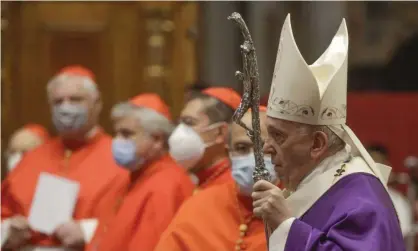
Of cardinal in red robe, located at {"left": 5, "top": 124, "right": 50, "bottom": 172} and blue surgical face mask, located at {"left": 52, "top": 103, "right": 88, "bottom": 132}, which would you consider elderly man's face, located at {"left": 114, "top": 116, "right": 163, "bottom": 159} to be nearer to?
blue surgical face mask, located at {"left": 52, "top": 103, "right": 88, "bottom": 132}

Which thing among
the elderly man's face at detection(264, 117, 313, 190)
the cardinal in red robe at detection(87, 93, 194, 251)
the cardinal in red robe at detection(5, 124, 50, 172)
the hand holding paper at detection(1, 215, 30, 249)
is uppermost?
the elderly man's face at detection(264, 117, 313, 190)

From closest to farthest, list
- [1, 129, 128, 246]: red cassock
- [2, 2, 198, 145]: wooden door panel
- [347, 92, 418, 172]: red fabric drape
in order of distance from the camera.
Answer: [1, 129, 128, 246]: red cassock
[2, 2, 198, 145]: wooden door panel
[347, 92, 418, 172]: red fabric drape

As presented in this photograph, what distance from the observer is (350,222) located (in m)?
3.82

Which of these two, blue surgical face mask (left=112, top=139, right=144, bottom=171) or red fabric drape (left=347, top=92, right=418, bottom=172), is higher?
blue surgical face mask (left=112, top=139, right=144, bottom=171)

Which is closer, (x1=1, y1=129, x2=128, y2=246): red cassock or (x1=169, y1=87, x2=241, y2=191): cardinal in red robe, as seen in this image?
(x1=169, y1=87, x2=241, y2=191): cardinal in red robe

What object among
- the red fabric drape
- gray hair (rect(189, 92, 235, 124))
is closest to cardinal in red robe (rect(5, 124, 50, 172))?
the red fabric drape

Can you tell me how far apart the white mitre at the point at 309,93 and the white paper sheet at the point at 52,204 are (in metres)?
2.71

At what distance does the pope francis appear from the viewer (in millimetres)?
3816

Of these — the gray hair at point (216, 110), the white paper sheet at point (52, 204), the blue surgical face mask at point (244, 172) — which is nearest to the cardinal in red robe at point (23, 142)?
the white paper sheet at point (52, 204)

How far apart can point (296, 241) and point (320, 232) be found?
3.2 inches

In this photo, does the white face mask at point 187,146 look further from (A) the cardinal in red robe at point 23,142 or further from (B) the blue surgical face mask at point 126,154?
(A) the cardinal in red robe at point 23,142

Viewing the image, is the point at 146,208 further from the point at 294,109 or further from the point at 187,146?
the point at 294,109

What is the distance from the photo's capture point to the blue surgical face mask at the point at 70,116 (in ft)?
22.7

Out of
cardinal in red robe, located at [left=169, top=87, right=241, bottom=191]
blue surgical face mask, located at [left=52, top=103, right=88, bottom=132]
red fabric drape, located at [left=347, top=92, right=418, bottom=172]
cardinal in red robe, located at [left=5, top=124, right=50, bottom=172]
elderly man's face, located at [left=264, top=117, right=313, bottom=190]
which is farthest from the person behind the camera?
red fabric drape, located at [left=347, top=92, right=418, bottom=172]
